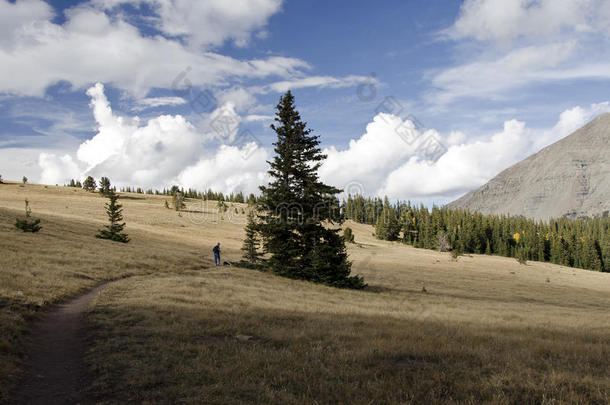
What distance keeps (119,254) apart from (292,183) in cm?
1719

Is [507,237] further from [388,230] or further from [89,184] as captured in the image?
[89,184]

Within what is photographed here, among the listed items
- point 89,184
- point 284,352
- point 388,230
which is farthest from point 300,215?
point 89,184

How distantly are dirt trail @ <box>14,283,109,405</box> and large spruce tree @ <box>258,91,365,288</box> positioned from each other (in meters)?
17.9

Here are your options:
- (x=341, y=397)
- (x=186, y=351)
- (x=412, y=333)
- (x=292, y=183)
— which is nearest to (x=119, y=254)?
(x=292, y=183)

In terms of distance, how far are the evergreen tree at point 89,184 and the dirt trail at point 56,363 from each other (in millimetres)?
148474

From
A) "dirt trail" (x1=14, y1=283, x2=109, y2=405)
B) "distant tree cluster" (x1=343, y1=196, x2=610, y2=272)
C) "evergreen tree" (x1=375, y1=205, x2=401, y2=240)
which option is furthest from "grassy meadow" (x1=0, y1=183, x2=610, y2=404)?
"evergreen tree" (x1=375, y1=205, x2=401, y2=240)

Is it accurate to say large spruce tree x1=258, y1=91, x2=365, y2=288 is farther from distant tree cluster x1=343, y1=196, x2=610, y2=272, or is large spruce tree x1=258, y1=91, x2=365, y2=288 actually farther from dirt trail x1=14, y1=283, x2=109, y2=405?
distant tree cluster x1=343, y1=196, x2=610, y2=272

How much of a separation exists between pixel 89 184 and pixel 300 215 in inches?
5568

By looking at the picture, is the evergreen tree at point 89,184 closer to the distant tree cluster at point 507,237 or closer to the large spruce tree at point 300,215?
the distant tree cluster at point 507,237

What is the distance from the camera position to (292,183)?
30.8 meters

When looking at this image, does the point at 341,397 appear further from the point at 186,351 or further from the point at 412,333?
the point at 412,333

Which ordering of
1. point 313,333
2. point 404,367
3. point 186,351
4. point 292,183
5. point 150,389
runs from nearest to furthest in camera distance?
point 150,389 → point 404,367 → point 186,351 → point 313,333 → point 292,183

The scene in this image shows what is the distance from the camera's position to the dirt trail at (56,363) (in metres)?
7.00

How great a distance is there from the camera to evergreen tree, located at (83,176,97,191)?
139 metres
